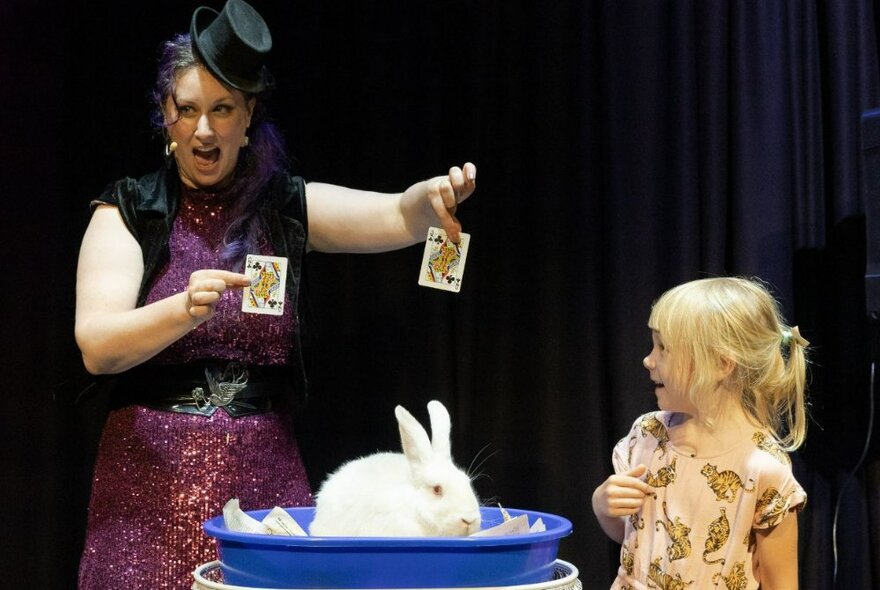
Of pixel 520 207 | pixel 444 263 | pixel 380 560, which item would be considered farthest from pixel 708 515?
pixel 520 207

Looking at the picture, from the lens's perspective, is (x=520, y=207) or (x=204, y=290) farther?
(x=520, y=207)

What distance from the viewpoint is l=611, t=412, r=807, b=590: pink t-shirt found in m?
1.75

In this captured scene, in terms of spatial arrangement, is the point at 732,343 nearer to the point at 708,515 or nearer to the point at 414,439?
the point at 708,515

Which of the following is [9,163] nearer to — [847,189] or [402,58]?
[402,58]

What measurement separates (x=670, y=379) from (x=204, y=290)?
0.85 metres

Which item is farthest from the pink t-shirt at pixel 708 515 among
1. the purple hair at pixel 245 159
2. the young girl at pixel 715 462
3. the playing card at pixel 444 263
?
the purple hair at pixel 245 159

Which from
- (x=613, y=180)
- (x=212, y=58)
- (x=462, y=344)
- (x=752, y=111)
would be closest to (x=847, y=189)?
(x=752, y=111)

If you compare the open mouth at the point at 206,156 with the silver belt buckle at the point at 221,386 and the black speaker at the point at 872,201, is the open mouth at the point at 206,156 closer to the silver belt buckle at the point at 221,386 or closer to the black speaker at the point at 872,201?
the silver belt buckle at the point at 221,386

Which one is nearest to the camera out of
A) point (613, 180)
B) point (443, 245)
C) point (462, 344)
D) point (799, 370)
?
point (443, 245)

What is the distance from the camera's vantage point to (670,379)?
1.83 metres

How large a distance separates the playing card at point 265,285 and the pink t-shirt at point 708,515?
2.50ft

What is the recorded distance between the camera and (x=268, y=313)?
1.76 metres

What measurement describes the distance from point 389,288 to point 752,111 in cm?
105

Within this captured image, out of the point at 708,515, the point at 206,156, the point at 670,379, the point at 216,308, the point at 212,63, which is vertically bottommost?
the point at 708,515
